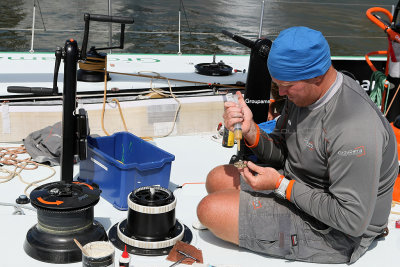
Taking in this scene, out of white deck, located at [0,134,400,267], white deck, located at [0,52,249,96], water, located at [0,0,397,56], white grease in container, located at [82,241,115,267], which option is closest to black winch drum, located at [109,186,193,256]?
white deck, located at [0,134,400,267]

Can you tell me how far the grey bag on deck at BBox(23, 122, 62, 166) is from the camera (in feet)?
9.39

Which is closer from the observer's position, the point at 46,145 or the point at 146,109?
the point at 46,145

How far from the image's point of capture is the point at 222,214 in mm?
1945

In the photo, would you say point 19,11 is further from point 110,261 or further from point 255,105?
point 110,261

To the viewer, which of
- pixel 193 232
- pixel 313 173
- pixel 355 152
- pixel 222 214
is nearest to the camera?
pixel 355 152

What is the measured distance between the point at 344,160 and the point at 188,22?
1153cm

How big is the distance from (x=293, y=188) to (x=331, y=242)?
0.26 metres

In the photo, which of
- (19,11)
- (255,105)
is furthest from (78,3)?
(255,105)

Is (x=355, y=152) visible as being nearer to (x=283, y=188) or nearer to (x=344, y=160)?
(x=344, y=160)

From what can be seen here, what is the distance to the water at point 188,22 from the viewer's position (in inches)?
430

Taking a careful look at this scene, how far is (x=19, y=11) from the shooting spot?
12.5 meters

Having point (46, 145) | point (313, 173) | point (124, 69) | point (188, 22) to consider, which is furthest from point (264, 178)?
point (188, 22)

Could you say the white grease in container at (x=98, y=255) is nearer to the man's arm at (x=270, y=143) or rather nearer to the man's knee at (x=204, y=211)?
the man's knee at (x=204, y=211)

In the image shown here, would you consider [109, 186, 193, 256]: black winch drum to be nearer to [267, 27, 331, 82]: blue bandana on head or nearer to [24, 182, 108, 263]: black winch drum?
[24, 182, 108, 263]: black winch drum
